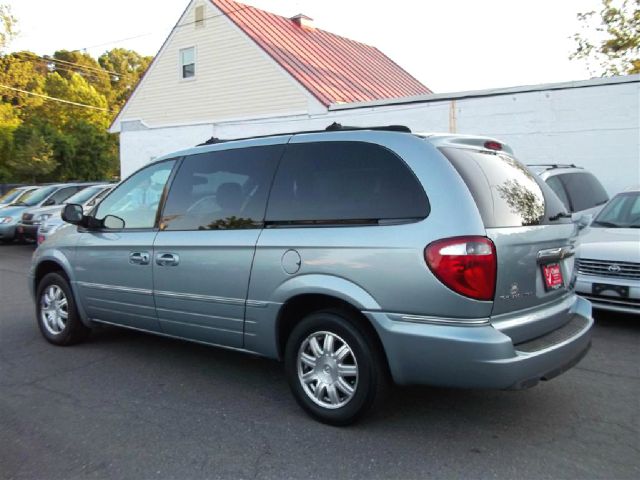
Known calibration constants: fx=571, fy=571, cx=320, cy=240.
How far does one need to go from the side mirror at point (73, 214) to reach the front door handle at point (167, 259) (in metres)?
1.15

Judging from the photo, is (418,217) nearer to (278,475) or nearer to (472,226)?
(472,226)

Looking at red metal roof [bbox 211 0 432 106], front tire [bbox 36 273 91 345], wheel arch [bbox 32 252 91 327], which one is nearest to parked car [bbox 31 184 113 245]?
red metal roof [bbox 211 0 432 106]

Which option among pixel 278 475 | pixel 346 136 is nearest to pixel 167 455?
pixel 278 475

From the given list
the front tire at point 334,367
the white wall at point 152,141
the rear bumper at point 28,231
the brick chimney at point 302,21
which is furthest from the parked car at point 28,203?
the front tire at point 334,367

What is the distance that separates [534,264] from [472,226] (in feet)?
1.79

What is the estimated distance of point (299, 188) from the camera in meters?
3.86

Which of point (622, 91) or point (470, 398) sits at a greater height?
point (622, 91)

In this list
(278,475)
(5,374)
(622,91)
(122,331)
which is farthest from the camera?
(622,91)

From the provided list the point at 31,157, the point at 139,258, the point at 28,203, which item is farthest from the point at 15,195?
the point at 31,157

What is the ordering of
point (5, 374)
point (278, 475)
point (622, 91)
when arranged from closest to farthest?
point (278, 475), point (5, 374), point (622, 91)

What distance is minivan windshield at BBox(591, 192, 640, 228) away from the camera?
22.3 feet

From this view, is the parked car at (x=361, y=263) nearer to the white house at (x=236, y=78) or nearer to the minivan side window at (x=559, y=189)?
the minivan side window at (x=559, y=189)

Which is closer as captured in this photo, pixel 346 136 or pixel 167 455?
pixel 167 455

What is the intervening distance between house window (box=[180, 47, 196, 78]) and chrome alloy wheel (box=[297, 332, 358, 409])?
1788 centimetres
